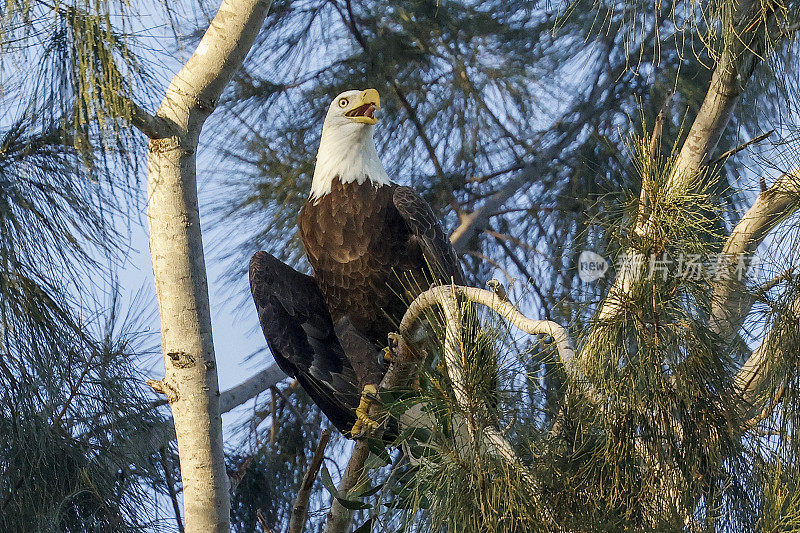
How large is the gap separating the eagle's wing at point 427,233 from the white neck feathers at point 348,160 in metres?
0.18

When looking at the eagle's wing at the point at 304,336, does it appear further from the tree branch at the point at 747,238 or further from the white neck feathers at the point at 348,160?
the tree branch at the point at 747,238

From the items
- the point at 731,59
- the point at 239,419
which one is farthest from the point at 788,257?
the point at 239,419

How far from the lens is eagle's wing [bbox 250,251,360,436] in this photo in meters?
2.69

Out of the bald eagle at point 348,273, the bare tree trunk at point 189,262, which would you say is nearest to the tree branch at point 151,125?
the bare tree trunk at point 189,262

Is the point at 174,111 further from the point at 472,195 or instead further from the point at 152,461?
the point at 472,195

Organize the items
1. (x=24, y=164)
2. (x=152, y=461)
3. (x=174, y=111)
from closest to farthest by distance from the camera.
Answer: (x=174, y=111)
(x=24, y=164)
(x=152, y=461)

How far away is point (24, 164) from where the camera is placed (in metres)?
2.38

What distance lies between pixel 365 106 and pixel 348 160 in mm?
199

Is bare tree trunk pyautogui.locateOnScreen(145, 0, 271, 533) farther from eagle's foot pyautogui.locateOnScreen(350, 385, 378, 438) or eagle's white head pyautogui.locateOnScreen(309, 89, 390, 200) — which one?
eagle's white head pyautogui.locateOnScreen(309, 89, 390, 200)

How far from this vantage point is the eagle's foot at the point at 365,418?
1713 millimetres

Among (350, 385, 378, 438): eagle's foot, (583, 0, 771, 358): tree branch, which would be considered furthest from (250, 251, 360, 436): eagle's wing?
(583, 0, 771, 358): tree branch

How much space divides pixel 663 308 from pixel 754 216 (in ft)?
1.86

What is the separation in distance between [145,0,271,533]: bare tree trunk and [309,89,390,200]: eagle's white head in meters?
0.85

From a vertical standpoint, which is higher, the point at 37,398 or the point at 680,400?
the point at 37,398
